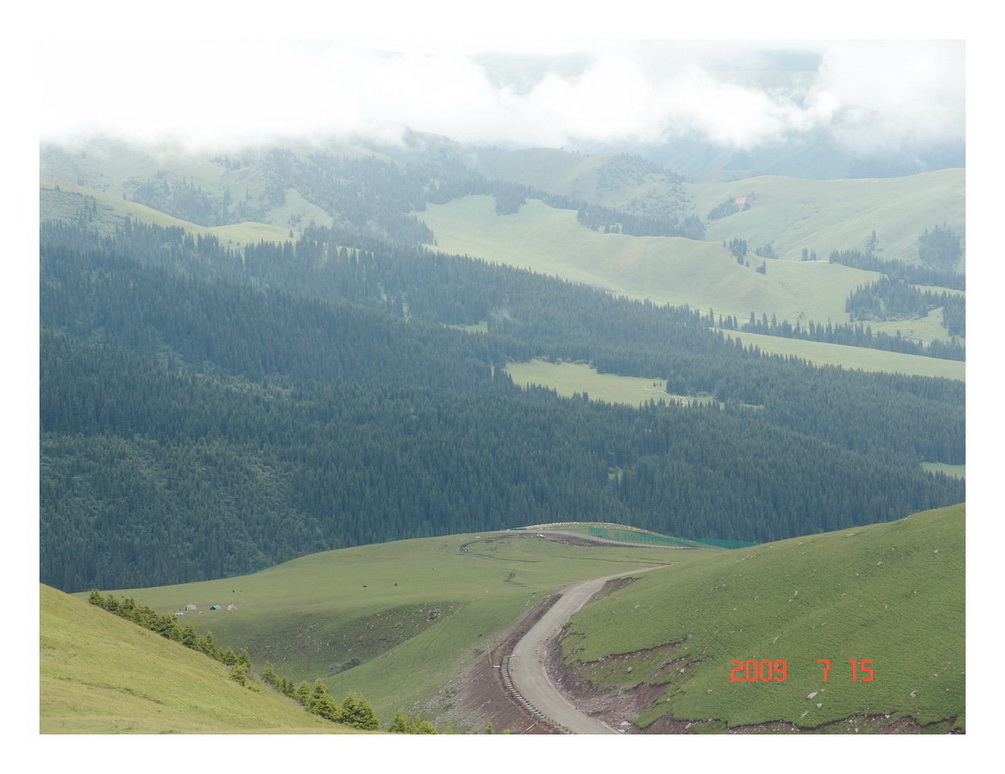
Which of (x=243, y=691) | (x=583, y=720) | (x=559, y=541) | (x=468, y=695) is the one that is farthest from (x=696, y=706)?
(x=559, y=541)

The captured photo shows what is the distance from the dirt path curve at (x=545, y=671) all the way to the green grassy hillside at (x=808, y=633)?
2736 mm

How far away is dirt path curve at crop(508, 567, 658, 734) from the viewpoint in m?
78.9

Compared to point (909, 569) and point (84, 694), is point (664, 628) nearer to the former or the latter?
point (909, 569)

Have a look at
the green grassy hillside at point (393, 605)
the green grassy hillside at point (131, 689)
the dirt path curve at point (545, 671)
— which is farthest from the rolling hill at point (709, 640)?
the dirt path curve at point (545, 671)

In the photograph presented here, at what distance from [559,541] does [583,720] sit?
11926cm

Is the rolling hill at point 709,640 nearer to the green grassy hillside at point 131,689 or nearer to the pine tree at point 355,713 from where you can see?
the green grassy hillside at point 131,689

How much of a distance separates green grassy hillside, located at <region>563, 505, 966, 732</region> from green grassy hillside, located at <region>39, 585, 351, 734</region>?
24863 millimetres

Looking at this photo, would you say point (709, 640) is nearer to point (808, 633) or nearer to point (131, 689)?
point (808, 633)

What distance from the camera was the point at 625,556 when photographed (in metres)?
177

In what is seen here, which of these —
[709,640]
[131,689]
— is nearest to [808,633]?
[709,640]
